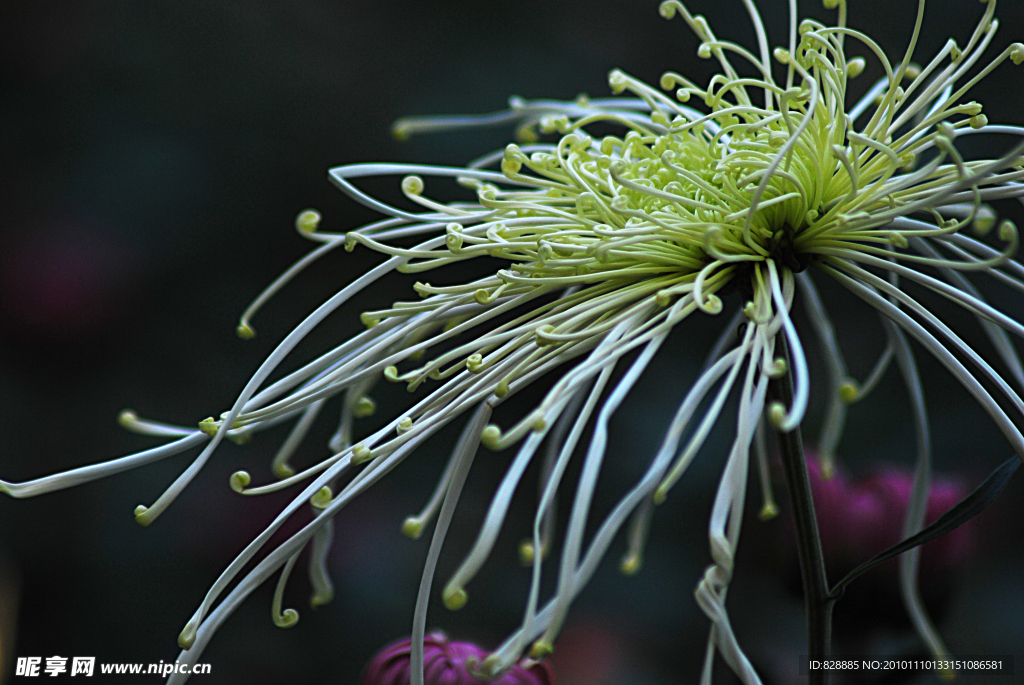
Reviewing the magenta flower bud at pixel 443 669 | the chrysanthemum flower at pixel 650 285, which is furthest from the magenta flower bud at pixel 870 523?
the magenta flower bud at pixel 443 669

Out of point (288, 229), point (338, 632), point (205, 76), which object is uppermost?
point (205, 76)

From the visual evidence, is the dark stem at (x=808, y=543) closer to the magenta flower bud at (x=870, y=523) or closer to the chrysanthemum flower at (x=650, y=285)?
the chrysanthemum flower at (x=650, y=285)

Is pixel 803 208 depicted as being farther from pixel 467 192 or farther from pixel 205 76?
pixel 205 76

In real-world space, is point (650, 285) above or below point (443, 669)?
above

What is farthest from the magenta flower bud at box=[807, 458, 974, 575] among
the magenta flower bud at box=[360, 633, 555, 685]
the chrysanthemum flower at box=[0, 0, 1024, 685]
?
the magenta flower bud at box=[360, 633, 555, 685]

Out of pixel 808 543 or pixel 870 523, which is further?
pixel 870 523

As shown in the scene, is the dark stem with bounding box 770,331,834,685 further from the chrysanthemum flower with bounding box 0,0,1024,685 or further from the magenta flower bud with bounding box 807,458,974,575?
the magenta flower bud with bounding box 807,458,974,575

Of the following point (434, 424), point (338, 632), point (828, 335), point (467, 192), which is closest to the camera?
point (434, 424)

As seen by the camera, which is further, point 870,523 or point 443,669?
point 870,523

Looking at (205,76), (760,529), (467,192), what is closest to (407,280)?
(467,192)
